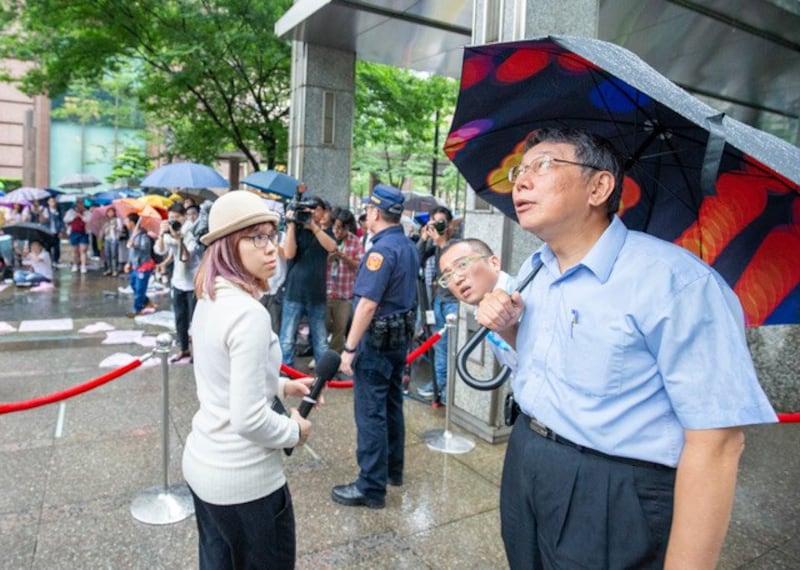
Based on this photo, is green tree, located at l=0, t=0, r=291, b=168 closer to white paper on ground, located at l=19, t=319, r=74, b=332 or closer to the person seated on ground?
the person seated on ground

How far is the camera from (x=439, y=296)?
636 centimetres

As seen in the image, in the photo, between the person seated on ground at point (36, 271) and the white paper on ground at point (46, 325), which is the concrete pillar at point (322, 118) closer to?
the white paper on ground at point (46, 325)

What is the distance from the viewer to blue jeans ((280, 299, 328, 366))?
6.12m

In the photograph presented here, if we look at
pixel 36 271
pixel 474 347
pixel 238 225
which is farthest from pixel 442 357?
pixel 36 271

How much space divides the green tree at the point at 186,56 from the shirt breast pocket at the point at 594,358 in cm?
994

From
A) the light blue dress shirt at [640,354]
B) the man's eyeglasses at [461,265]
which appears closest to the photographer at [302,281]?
the man's eyeglasses at [461,265]

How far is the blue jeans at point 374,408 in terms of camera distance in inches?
150

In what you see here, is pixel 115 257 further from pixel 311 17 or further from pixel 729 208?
pixel 729 208

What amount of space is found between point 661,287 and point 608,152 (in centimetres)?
44

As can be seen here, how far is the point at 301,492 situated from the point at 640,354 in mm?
3063

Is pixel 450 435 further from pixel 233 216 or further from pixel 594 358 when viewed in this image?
pixel 594 358

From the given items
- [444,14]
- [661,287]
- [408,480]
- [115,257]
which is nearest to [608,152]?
[661,287]

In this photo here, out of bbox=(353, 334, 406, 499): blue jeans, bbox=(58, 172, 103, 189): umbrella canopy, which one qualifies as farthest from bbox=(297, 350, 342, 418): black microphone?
bbox=(58, 172, 103, 189): umbrella canopy

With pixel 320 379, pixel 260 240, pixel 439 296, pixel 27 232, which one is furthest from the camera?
pixel 27 232
